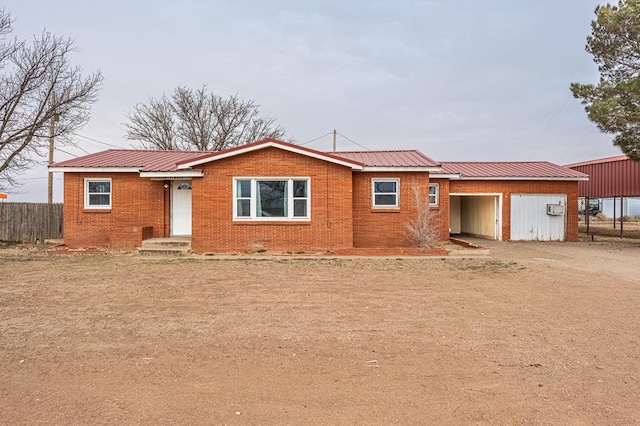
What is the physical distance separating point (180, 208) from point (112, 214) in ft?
8.19

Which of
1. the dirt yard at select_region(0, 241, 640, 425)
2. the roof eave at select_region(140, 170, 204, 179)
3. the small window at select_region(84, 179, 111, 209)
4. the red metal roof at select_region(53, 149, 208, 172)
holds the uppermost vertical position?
the red metal roof at select_region(53, 149, 208, 172)

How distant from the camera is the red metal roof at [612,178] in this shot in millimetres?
23545

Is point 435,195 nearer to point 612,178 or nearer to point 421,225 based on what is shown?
point 421,225

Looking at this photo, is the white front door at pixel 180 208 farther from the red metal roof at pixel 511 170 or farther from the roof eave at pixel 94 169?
the red metal roof at pixel 511 170

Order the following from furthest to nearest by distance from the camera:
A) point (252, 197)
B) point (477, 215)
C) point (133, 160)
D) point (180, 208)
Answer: point (477, 215), point (133, 160), point (180, 208), point (252, 197)

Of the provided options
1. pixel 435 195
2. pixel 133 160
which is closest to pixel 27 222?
pixel 133 160

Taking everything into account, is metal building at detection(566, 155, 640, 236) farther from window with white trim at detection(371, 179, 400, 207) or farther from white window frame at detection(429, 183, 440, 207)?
window with white trim at detection(371, 179, 400, 207)

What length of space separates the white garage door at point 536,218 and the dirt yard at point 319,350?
37.2 ft

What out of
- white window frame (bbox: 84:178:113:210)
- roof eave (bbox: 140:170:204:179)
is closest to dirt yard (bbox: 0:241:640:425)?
roof eave (bbox: 140:170:204:179)

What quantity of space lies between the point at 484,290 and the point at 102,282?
26.5 feet

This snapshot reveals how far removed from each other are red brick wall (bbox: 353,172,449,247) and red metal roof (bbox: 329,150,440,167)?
1.27 feet

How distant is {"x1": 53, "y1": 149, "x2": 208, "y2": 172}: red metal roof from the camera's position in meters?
16.6

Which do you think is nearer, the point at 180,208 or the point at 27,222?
the point at 180,208

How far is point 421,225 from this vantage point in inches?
605
